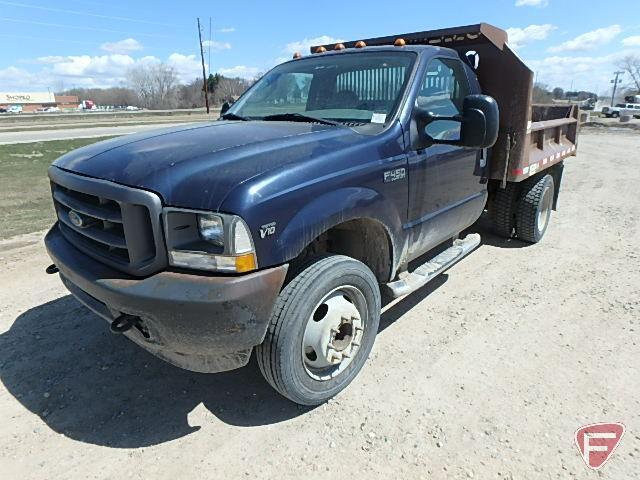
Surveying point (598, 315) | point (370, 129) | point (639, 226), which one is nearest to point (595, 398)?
point (598, 315)

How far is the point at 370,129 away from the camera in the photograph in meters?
2.96

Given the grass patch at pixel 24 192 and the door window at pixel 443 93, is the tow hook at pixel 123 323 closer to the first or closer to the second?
the door window at pixel 443 93

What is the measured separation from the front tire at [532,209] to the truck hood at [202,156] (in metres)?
3.41

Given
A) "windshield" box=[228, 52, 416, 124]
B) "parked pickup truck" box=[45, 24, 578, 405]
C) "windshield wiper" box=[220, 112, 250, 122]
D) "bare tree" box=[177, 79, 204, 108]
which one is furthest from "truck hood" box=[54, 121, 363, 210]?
"bare tree" box=[177, 79, 204, 108]

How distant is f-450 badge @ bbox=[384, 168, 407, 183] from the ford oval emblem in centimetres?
182

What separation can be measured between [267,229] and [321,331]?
0.78m

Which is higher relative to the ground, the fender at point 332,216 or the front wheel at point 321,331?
the fender at point 332,216

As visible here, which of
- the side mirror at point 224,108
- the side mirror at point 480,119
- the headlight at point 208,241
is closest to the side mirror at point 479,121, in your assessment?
the side mirror at point 480,119

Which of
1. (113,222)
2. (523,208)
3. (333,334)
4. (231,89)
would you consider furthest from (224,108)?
(231,89)

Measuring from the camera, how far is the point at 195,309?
208cm

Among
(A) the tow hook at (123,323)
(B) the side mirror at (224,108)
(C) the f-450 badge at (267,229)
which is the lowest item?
(A) the tow hook at (123,323)

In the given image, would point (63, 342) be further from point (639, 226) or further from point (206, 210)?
point (639, 226)

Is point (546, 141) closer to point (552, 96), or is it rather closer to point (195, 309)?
point (195, 309)

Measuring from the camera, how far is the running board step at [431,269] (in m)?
3.29
